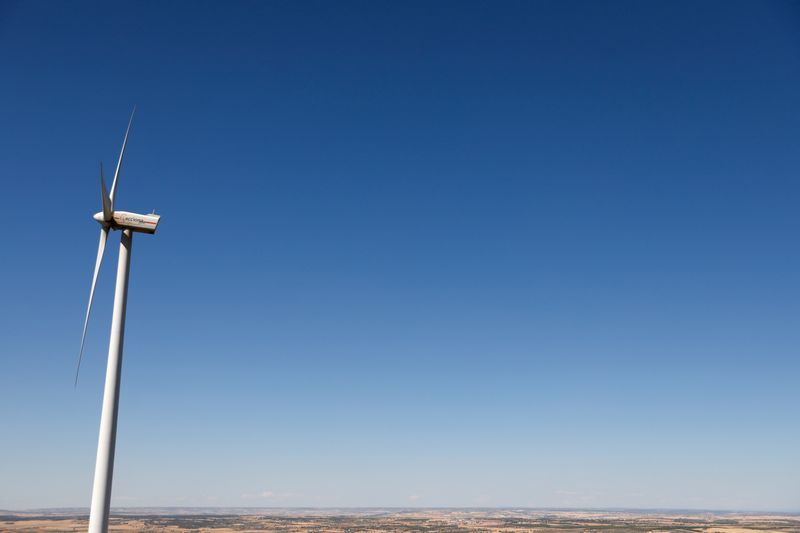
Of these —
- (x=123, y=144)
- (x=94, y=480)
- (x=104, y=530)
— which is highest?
(x=123, y=144)

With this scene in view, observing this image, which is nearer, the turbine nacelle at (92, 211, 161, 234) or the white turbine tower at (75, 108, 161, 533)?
the white turbine tower at (75, 108, 161, 533)

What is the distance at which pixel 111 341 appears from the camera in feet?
118

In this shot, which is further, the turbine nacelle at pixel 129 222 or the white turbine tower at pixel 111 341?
the turbine nacelle at pixel 129 222

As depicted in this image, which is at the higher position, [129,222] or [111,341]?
[129,222]

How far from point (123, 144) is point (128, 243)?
8.70 meters

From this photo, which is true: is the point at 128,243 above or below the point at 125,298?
above

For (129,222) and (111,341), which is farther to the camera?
(129,222)

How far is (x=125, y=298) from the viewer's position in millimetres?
37312

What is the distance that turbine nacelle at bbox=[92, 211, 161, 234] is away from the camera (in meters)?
39.7

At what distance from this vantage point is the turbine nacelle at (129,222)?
130 ft

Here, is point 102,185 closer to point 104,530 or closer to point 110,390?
point 110,390

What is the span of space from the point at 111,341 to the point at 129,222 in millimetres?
8324

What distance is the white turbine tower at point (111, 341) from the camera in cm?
3319

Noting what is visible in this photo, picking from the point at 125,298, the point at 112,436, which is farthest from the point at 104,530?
the point at 125,298
